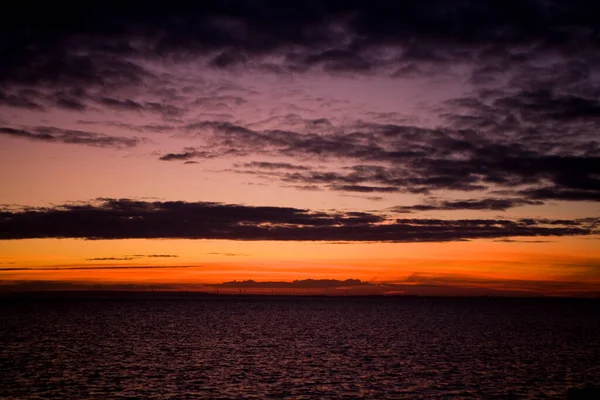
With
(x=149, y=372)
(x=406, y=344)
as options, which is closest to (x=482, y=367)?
(x=406, y=344)

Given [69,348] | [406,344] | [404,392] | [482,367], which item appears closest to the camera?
[404,392]

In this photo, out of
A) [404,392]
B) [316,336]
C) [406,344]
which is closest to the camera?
[404,392]

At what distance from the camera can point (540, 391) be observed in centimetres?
6056

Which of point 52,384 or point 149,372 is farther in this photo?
point 149,372

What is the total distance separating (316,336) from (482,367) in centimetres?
5026

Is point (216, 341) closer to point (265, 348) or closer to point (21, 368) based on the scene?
point (265, 348)

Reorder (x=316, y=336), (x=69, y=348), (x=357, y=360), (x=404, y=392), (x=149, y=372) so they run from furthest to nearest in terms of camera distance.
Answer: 1. (x=316, y=336)
2. (x=69, y=348)
3. (x=357, y=360)
4. (x=149, y=372)
5. (x=404, y=392)

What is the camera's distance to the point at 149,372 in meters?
69.1

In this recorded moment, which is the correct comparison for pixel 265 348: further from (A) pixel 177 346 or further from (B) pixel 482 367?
(B) pixel 482 367

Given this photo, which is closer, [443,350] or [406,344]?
[443,350]

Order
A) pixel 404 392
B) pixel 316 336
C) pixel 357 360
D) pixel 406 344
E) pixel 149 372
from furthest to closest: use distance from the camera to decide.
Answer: pixel 316 336, pixel 406 344, pixel 357 360, pixel 149 372, pixel 404 392

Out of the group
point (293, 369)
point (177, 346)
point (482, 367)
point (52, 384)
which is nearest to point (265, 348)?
point (177, 346)

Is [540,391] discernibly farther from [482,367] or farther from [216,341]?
[216,341]

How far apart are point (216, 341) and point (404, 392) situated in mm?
56250
